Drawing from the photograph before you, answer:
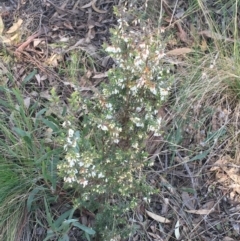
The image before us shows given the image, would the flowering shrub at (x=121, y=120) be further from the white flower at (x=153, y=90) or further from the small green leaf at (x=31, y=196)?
the small green leaf at (x=31, y=196)

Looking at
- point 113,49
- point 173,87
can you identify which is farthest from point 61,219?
point 173,87

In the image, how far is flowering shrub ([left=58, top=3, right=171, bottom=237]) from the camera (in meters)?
1.96

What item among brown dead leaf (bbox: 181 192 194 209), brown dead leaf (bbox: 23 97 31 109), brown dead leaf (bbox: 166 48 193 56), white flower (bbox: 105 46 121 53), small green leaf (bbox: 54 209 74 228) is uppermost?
white flower (bbox: 105 46 121 53)

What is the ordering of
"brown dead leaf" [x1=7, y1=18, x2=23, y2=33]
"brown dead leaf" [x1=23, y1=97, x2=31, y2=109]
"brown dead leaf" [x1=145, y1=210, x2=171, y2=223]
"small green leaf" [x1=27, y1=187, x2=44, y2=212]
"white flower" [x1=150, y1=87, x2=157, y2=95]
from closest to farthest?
1. "white flower" [x1=150, y1=87, x2=157, y2=95]
2. "small green leaf" [x1=27, y1=187, x2=44, y2=212]
3. "brown dead leaf" [x1=145, y1=210, x2=171, y2=223]
4. "brown dead leaf" [x1=23, y1=97, x2=31, y2=109]
5. "brown dead leaf" [x1=7, y1=18, x2=23, y2=33]

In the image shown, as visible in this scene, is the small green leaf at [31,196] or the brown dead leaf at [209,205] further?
the brown dead leaf at [209,205]

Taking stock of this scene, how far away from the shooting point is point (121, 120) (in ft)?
6.92

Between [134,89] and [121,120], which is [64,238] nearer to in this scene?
[121,120]

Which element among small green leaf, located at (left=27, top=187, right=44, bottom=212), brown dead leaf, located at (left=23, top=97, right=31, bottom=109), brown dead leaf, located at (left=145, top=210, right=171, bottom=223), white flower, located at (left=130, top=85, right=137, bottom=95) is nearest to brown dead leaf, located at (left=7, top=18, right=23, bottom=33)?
brown dead leaf, located at (left=23, top=97, right=31, bottom=109)

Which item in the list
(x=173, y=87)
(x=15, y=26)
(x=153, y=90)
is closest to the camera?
(x=153, y=90)

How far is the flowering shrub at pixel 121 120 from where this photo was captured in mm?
1962

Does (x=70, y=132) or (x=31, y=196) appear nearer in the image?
(x=70, y=132)

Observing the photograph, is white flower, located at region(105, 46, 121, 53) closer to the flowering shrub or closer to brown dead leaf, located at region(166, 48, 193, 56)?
the flowering shrub

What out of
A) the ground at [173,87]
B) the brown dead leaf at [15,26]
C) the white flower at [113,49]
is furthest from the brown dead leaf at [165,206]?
the brown dead leaf at [15,26]

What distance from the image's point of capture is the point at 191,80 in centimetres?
290
